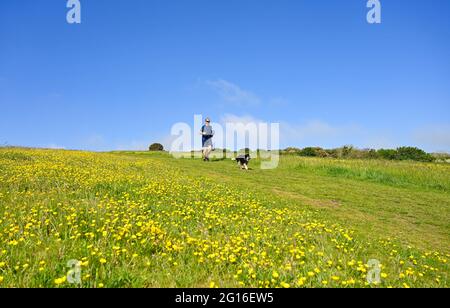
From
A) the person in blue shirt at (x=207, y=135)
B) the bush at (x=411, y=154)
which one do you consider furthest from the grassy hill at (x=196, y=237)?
the bush at (x=411, y=154)

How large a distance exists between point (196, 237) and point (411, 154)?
60178mm

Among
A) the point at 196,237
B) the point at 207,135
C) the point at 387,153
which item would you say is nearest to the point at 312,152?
the point at 387,153

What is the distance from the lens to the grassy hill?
5445mm

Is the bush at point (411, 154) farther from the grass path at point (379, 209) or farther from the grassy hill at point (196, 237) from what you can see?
the grassy hill at point (196, 237)

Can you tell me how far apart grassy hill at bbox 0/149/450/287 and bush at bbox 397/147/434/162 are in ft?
153

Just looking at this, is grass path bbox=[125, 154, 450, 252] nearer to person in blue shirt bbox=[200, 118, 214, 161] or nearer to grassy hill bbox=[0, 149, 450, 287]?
grassy hill bbox=[0, 149, 450, 287]

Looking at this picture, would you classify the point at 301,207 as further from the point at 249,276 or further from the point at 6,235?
the point at 6,235

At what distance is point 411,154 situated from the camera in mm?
57781

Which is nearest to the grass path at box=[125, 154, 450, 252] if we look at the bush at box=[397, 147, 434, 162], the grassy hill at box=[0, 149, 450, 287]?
the grassy hill at box=[0, 149, 450, 287]

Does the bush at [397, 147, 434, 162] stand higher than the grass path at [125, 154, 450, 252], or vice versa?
the bush at [397, 147, 434, 162]

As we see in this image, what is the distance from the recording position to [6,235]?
260 inches

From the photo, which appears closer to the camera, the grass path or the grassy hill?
the grassy hill
